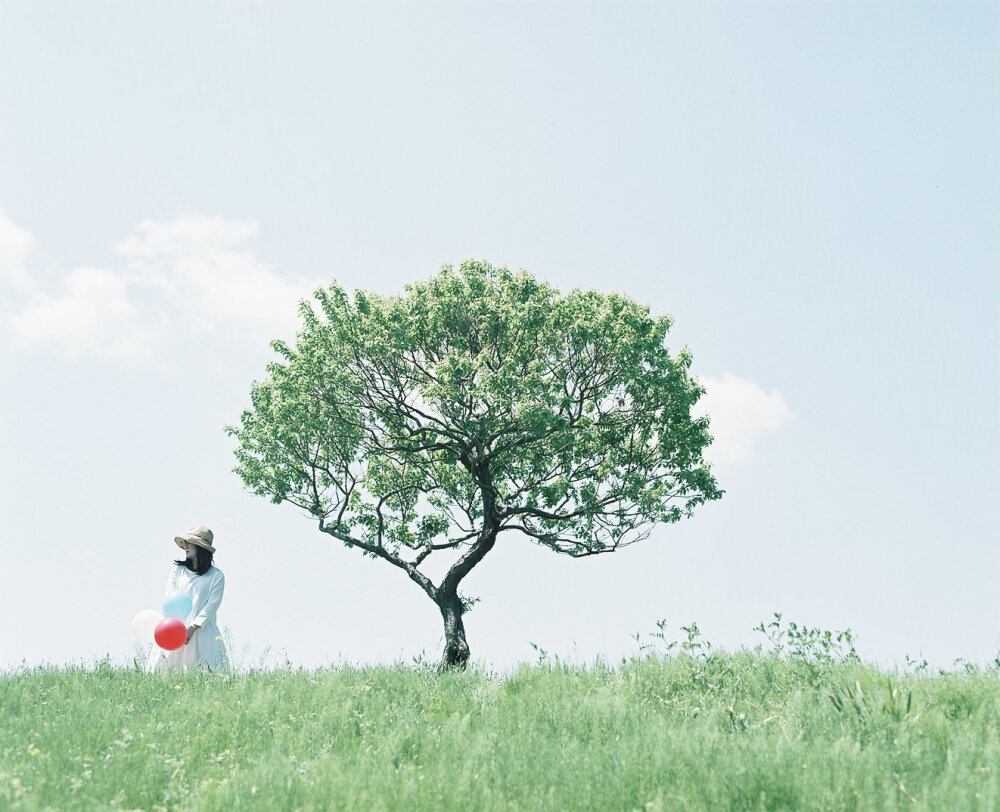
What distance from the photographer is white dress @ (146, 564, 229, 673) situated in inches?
496

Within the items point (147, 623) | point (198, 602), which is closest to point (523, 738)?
point (198, 602)

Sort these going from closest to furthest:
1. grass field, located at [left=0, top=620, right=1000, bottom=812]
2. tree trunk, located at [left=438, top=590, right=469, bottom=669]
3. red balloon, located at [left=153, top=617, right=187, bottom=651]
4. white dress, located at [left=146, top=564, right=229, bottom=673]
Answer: grass field, located at [left=0, top=620, right=1000, bottom=812], red balloon, located at [left=153, top=617, right=187, bottom=651], white dress, located at [left=146, top=564, right=229, bottom=673], tree trunk, located at [left=438, top=590, right=469, bottom=669]

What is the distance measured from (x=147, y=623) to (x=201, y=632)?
34.8 inches

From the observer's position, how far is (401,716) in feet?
29.1

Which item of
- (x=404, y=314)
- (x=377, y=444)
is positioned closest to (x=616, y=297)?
(x=404, y=314)

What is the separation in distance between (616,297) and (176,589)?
1055 cm

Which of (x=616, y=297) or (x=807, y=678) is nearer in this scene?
(x=807, y=678)

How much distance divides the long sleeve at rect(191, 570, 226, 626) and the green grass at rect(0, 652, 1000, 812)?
1478mm

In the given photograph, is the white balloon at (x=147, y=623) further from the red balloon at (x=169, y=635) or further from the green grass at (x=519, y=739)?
the green grass at (x=519, y=739)

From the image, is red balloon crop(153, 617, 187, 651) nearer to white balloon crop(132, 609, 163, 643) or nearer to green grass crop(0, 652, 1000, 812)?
white balloon crop(132, 609, 163, 643)

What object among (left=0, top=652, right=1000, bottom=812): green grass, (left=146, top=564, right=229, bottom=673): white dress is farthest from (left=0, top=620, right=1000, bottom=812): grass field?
(left=146, top=564, right=229, bottom=673): white dress

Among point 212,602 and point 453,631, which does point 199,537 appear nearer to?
point 212,602

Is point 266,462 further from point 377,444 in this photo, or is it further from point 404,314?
point 404,314

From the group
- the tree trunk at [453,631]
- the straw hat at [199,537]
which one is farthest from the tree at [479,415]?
the straw hat at [199,537]
